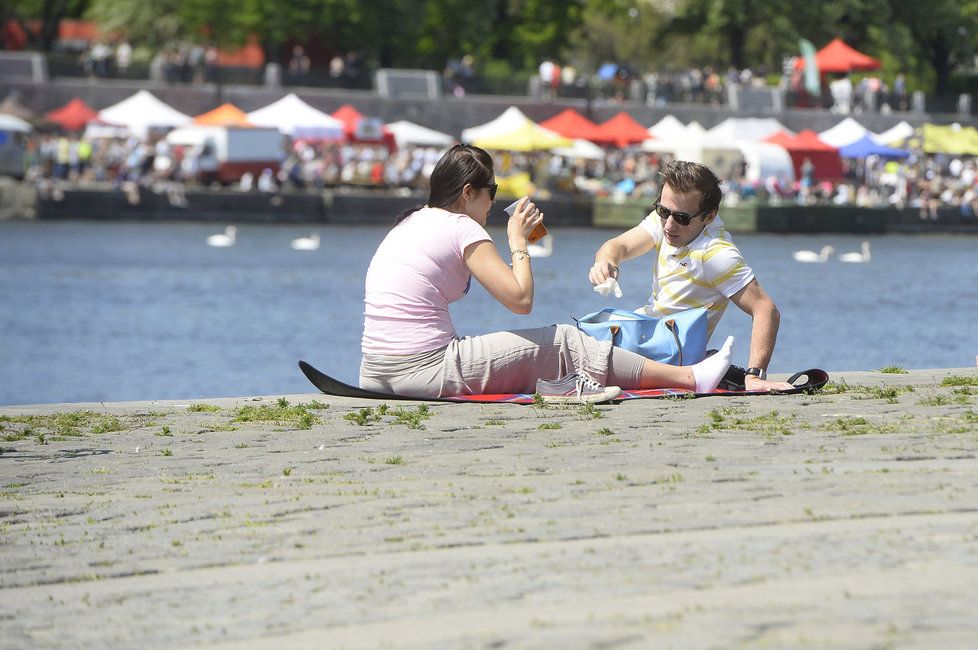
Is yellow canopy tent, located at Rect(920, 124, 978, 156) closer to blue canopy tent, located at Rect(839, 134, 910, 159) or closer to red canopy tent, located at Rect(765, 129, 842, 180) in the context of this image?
blue canopy tent, located at Rect(839, 134, 910, 159)

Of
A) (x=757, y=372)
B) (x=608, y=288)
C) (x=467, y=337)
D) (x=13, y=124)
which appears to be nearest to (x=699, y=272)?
(x=757, y=372)

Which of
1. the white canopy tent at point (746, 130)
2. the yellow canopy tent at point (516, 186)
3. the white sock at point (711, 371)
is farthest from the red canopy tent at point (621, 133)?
the white sock at point (711, 371)

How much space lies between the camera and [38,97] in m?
56.6

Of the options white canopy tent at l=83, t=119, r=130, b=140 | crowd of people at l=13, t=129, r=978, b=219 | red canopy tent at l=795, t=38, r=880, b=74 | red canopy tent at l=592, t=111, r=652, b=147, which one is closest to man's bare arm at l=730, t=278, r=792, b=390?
crowd of people at l=13, t=129, r=978, b=219

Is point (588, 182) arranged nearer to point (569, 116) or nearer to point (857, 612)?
point (569, 116)

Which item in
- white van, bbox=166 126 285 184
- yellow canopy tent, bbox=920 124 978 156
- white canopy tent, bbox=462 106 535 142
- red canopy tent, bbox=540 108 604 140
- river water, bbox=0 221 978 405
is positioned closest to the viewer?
river water, bbox=0 221 978 405

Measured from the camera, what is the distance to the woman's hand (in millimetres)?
Answer: 7582

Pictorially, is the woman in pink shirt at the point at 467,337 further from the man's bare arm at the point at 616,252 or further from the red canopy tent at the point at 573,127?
the red canopy tent at the point at 573,127

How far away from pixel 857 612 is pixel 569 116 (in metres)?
52.8

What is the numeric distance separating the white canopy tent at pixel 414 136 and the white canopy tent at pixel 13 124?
11.4 meters

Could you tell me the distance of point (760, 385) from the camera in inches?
322

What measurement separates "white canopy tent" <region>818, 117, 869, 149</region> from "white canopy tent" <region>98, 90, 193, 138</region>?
65.9 feet

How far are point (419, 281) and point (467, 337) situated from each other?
362 mm

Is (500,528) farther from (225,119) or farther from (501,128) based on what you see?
(501,128)
